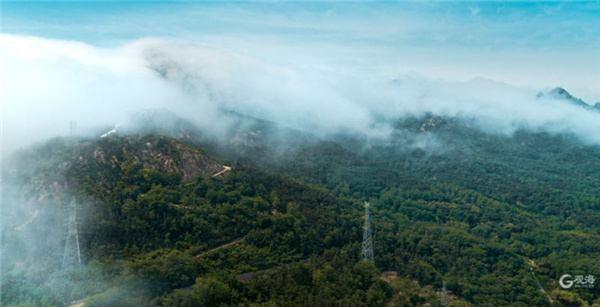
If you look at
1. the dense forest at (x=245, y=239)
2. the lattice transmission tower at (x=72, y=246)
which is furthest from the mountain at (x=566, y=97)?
the lattice transmission tower at (x=72, y=246)

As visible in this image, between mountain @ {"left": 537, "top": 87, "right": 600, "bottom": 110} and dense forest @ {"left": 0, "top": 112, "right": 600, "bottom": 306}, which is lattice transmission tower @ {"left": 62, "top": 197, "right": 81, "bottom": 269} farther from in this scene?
mountain @ {"left": 537, "top": 87, "right": 600, "bottom": 110}

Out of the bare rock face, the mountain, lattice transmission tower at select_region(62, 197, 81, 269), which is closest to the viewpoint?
lattice transmission tower at select_region(62, 197, 81, 269)

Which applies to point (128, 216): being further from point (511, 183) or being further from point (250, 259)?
point (511, 183)

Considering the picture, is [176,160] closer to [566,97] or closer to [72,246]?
[72,246]

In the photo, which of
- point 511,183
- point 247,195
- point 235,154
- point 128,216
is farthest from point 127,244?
point 511,183

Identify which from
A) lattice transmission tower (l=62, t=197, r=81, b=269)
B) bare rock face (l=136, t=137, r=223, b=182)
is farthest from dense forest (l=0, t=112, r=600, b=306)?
lattice transmission tower (l=62, t=197, r=81, b=269)

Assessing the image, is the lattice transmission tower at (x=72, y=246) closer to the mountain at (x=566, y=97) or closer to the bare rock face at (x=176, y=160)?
the bare rock face at (x=176, y=160)

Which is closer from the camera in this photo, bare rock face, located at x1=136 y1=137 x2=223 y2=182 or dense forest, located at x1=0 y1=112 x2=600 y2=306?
dense forest, located at x1=0 y1=112 x2=600 y2=306
